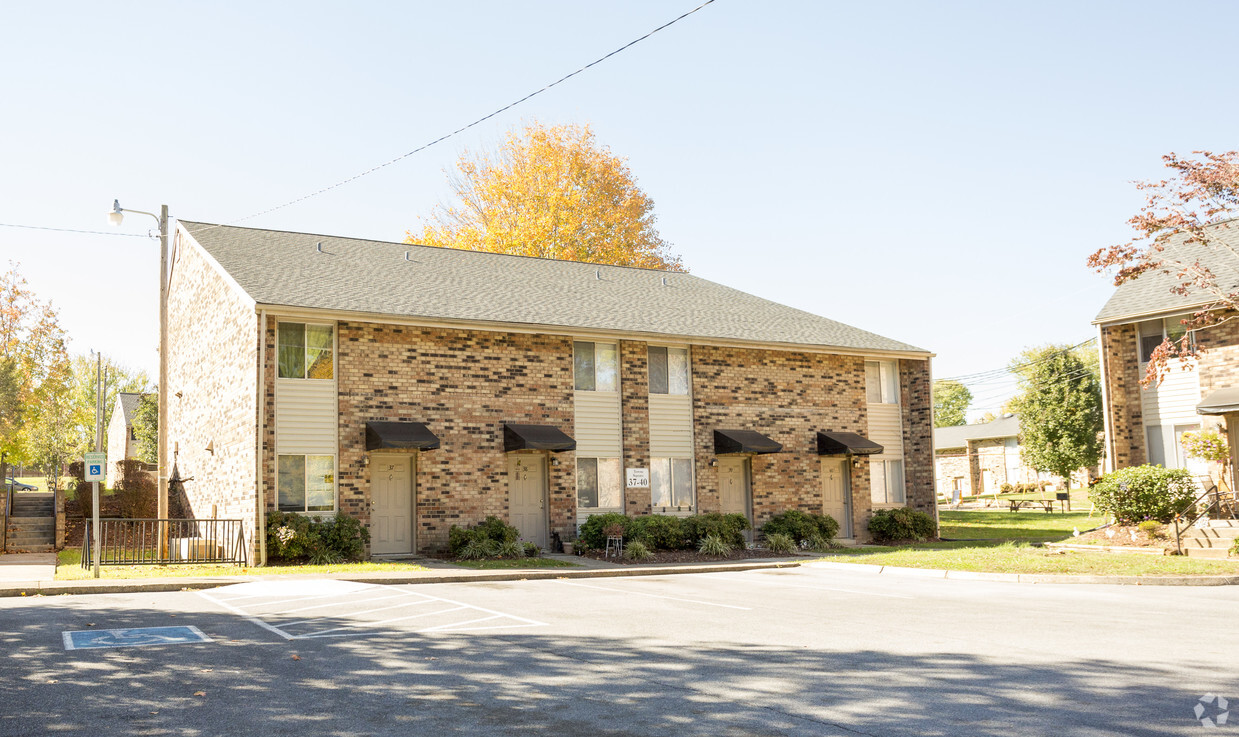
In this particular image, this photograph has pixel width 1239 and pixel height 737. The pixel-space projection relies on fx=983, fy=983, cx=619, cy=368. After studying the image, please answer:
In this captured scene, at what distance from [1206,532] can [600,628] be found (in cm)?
1574

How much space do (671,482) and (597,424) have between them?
99.4 inches

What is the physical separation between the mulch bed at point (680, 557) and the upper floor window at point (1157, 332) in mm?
11890

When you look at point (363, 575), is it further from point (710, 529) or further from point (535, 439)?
point (710, 529)

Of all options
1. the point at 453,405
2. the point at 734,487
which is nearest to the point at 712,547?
the point at 734,487

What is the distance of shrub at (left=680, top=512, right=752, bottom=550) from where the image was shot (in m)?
23.1

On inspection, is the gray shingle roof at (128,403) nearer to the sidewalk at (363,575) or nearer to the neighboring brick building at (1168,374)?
the sidewalk at (363,575)

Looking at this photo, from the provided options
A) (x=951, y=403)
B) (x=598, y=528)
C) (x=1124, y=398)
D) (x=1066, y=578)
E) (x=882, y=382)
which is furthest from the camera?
(x=951, y=403)

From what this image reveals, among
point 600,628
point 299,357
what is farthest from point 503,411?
point 600,628

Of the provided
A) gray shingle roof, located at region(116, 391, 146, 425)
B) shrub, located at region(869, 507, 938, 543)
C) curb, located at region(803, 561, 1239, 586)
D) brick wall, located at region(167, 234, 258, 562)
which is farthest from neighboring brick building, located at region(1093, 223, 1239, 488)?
gray shingle roof, located at region(116, 391, 146, 425)

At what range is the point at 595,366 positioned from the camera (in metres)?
24.3

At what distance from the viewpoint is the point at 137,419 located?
171ft

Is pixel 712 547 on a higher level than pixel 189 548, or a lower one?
lower

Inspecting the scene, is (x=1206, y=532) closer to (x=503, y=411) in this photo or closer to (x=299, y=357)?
(x=503, y=411)

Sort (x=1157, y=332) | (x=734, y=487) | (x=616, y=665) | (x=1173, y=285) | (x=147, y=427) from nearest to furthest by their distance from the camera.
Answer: (x=616, y=665)
(x=734, y=487)
(x=1157, y=332)
(x=1173, y=285)
(x=147, y=427)
